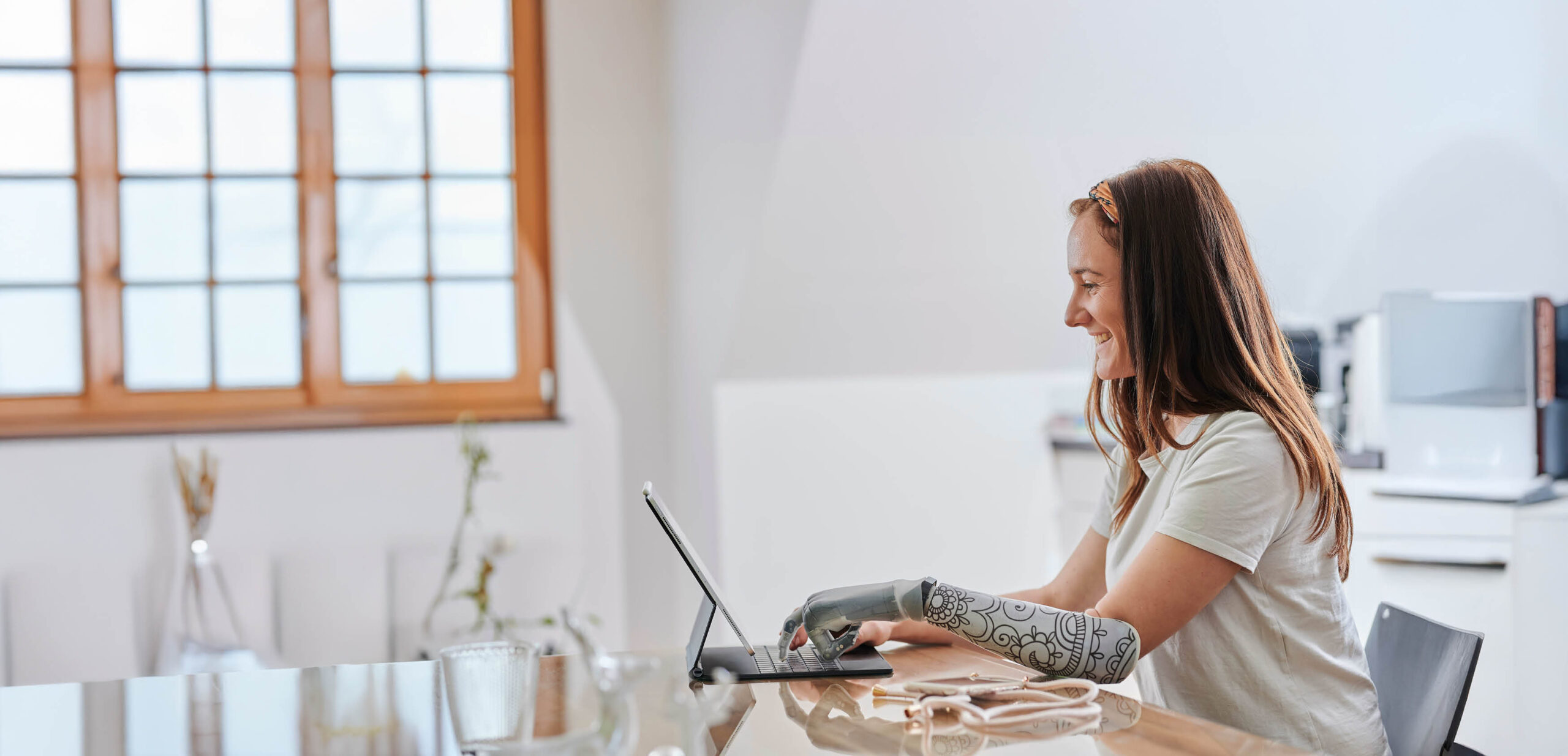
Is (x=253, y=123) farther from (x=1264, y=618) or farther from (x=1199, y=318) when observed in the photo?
(x=1264, y=618)

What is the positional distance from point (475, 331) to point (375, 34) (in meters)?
0.94

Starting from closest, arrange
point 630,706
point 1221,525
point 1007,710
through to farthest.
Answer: point 630,706, point 1007,710, point 1221,525

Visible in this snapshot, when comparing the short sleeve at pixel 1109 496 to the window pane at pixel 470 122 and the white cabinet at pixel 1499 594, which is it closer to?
the white cabinet at pixel 1499 594

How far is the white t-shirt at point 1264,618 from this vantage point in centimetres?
134

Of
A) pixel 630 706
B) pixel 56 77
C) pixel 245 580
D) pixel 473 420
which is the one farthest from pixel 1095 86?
pixel 56 77

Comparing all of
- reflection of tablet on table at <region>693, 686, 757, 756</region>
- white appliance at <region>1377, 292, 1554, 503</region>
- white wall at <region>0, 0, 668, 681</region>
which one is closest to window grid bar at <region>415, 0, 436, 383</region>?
white wall at <region>0, 0, 668, 681</region>

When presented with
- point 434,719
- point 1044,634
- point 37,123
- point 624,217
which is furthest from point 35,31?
point 1044,634

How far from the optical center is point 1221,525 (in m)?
1.33

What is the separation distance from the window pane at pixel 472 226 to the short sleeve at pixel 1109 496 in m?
2.44

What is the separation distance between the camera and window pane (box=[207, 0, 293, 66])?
350 centimetres

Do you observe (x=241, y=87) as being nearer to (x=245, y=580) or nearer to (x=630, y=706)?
(x=245, y=580)

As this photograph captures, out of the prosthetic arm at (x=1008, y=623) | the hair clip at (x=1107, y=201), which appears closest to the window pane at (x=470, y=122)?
the hair clip at (x=1107, y=201)

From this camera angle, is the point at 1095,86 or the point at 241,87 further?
the point at 241,87

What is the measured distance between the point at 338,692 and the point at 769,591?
2.23m
